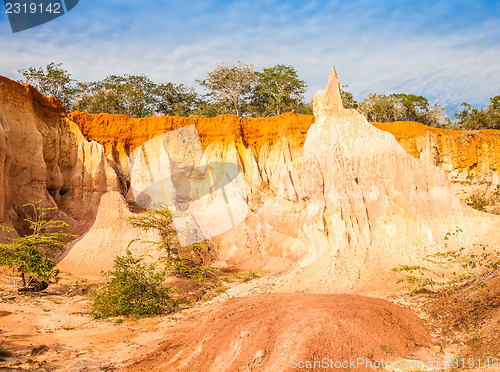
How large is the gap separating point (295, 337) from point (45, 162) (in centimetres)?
2077

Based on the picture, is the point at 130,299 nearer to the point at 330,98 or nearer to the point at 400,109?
the point at 330,98

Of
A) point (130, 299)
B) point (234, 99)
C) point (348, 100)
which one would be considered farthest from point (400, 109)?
point (130, 299)

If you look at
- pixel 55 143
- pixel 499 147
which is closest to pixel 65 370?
pixel 55 143

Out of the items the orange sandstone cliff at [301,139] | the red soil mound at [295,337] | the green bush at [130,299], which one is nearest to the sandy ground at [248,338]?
the red soil mound at [295,337]

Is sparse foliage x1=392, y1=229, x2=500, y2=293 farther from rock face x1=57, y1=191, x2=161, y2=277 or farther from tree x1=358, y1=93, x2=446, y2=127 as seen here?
tree x1=358, y1=93, x2=446, y2=127

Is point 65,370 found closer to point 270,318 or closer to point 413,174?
point 270,318

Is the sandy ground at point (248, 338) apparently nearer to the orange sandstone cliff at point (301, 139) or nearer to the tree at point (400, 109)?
the orange sandstone cliff at point (301, 139)

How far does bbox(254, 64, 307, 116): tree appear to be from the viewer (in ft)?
118

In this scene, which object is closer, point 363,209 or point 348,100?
point 363,209

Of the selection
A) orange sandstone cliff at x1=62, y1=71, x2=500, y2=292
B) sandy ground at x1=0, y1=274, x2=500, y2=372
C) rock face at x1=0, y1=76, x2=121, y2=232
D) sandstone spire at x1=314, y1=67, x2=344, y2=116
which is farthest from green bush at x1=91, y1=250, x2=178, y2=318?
Answer: rock face at x1=0, y1=76, x2=121, y2=232

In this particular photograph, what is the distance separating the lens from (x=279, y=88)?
36312 mm

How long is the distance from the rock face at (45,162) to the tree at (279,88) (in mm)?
17385

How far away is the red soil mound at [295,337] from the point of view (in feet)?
15.7

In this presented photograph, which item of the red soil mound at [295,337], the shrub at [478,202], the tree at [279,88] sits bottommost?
the shrub at [478,202]
